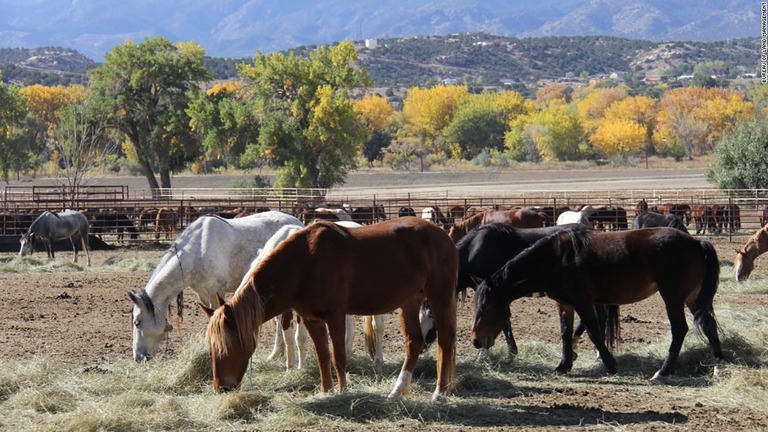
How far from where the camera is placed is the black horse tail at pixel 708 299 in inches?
334

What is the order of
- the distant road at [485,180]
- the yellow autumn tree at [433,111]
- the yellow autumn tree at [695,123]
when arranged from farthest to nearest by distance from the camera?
the yellow autumn tree at [433,111] → the yellow autumn tree at [695,123] → the distant road at [485,180]

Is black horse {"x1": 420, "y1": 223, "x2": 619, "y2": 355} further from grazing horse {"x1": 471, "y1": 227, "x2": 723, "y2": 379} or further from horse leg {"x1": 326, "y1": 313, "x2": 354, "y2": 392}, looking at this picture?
horse leg {"x1": 326, "y1": 313, "x2": 354, "y2": 392}

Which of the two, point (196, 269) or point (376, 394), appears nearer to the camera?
point (376, 394)

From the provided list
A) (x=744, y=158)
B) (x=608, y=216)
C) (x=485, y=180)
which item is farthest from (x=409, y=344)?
(x=485, y=180)

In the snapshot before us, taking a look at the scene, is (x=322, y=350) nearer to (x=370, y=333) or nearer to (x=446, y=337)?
(x=446, y=337)

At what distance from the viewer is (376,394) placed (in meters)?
7.21

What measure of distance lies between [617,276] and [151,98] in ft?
139

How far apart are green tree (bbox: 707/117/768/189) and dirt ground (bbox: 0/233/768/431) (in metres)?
23.7

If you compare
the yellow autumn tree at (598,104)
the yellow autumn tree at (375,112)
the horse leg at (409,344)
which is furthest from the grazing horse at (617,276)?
the yellow autumn tree at (598,104)

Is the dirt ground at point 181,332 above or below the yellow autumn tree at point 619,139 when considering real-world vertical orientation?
below


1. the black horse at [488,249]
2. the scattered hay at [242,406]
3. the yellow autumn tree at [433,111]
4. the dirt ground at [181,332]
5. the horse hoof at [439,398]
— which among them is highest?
the yellow autumn tree at [433,111]

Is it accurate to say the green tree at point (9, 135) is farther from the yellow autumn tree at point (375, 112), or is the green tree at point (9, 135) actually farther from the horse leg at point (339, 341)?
the horse leg at point (339, 341)

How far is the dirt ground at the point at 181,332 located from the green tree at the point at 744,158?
77.7 ft

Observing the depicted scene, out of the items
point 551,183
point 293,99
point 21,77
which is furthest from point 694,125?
point 21,77
